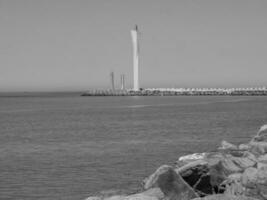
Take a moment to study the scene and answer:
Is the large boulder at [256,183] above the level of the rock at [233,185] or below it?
above

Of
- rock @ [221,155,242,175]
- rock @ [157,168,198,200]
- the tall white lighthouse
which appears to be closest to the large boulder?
rock @ [157,168,198,200]

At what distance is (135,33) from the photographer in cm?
12169

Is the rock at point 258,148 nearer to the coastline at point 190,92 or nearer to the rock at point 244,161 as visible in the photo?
the rock at point 244,161

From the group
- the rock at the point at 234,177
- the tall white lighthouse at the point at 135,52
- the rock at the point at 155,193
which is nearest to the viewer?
the rock at the point at 155,193

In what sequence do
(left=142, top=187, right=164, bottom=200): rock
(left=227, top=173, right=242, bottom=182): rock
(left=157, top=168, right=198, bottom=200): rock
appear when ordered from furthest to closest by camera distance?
(left=227, top=173, right=242, bottom=182): rock, (left=157, top=168, right=198, bottom=200): rock, (left=142, top=187, right=164, bottom=200): rock

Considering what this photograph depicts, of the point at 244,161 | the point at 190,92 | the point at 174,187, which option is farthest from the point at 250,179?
the point at 190,92

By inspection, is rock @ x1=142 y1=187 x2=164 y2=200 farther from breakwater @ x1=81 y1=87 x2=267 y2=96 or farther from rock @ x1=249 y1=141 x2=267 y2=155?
breakwater @ x1=81 y1=87 x2=267 y2=96

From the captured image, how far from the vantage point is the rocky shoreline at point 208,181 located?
936cm

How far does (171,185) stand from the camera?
1037 cm

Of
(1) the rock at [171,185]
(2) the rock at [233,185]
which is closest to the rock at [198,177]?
Answer: (2) the rock at [233,185]

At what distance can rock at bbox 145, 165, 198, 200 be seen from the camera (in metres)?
10.3

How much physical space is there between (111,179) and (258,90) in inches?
5130

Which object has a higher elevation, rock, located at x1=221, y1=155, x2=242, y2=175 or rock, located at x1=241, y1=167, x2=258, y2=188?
rock, located at x1=241, y1=167, x2=258, y2=188

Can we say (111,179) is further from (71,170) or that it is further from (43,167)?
(43,167)
